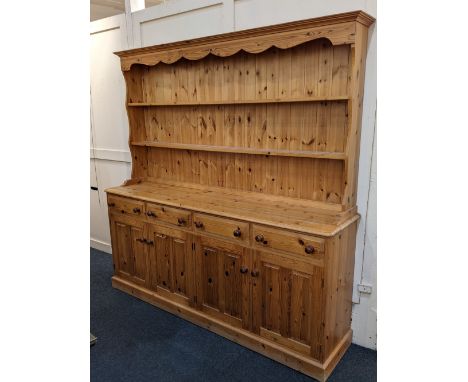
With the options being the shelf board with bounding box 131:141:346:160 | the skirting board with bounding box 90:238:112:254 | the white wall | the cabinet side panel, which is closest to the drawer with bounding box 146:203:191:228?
the shelf board with bounding box 131:141:346:160

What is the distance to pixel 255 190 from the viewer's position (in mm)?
2727

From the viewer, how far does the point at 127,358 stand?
7.97 feet

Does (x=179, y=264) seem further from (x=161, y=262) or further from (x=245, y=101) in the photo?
(x=245, y=101)

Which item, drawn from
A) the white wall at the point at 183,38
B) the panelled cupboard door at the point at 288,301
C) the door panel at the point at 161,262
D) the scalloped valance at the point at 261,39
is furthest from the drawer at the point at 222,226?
the scalloped valance at the point at 261,39

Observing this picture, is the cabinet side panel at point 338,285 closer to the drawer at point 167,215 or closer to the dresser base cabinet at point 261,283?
the dresser base cabinet at point 261,283

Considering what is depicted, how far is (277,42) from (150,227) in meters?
1.65

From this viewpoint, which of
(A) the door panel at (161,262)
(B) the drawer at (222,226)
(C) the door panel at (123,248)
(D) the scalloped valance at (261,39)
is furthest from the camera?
(C) the door panel at (123,248)

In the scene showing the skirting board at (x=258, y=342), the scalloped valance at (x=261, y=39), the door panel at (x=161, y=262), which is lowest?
the skirting board at (x=258, y=342)

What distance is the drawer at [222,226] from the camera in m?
2.35

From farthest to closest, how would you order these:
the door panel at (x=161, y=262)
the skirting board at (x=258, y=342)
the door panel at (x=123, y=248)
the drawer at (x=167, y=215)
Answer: the door panel at (x=123, y=248), the door panel at (x=161, y=262), the drawer at (x=167, y=215), the skirting board at (x=258, y=342)

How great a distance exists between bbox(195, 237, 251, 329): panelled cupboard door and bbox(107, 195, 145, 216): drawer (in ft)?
2.09

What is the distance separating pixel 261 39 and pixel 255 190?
3.39ft

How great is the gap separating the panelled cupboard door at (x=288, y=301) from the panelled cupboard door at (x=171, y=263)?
59cm
